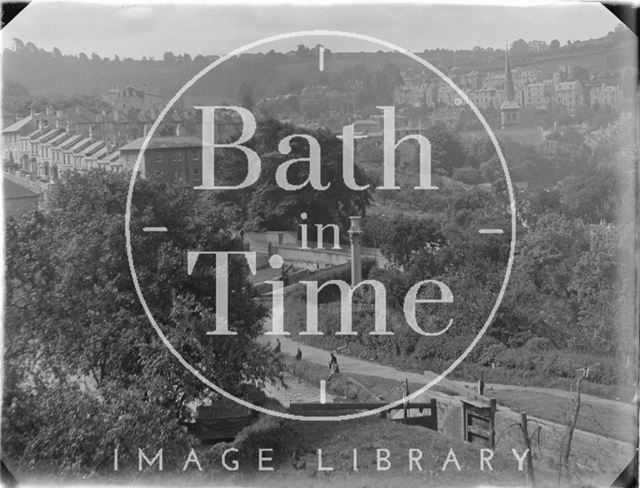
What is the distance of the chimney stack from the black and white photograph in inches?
9.2

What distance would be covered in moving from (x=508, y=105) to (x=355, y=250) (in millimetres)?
2748

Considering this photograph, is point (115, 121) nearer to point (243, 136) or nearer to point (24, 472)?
point (243, 136)

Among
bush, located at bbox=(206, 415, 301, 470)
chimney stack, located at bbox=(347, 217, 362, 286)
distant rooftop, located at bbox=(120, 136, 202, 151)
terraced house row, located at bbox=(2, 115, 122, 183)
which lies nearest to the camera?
bush, located at bbox=(206, 415, 301, 470)

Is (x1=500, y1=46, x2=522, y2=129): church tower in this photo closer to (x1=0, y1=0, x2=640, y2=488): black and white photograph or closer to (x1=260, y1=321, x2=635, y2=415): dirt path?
(x1=0, y1=0, x2=640, y2=488): black and white photograph

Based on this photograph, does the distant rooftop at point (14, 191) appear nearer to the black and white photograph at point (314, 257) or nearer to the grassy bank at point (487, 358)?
the black and white photograph at point (314, 257)

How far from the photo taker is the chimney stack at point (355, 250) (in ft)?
37.8

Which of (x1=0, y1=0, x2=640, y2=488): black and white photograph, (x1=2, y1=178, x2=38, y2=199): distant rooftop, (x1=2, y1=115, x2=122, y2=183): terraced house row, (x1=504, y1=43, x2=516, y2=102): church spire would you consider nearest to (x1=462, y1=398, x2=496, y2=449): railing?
(x1=0, y1=0, x2=640, y2=488): black and white photograph

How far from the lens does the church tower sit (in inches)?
394

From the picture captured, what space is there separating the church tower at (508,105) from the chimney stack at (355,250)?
2128 millimetres

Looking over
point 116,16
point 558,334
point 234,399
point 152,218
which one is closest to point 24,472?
point 234,399

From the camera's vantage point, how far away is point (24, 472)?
8.16m

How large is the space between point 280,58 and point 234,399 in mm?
3357

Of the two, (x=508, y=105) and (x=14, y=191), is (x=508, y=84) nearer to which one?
(x=508, y=105)

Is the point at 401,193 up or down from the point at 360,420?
up
